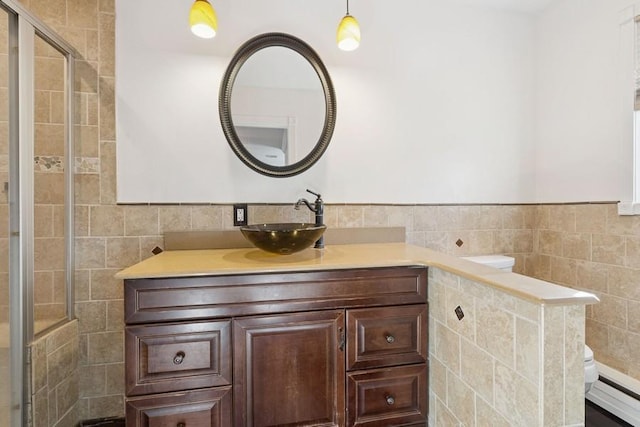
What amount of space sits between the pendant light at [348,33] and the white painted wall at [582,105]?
4.71ft

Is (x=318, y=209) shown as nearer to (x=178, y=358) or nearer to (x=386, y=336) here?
(x=386, y=336)

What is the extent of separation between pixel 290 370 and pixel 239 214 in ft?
2.95

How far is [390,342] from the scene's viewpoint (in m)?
1.41

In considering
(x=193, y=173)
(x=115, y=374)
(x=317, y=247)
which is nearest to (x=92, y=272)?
(x=115, y=374)

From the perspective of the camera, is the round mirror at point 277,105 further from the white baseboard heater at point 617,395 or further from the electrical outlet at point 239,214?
the white baseboard heater at point 617,395

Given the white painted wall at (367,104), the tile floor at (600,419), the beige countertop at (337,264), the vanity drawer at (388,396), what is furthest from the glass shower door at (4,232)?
the tile floor at (600,419)

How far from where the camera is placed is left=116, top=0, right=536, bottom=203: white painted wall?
5.84ft

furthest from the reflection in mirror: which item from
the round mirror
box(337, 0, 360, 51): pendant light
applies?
box(337, 0, 360, 51): pendant light

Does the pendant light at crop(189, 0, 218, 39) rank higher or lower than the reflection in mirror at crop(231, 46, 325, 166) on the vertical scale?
higher

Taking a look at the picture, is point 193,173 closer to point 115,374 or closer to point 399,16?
point 115,374

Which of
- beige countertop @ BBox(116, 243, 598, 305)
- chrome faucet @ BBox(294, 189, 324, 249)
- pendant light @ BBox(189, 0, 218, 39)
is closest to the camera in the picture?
beige countertop @ BBox(116, 243, 598, 305)

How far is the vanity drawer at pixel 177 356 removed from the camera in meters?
1.21

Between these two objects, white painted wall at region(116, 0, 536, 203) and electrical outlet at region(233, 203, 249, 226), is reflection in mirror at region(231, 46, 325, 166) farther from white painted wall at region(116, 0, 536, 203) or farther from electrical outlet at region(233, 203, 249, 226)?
electrical outlet at region(233, 203, 249, 226)

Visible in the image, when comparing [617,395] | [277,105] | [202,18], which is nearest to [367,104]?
[277,105]
